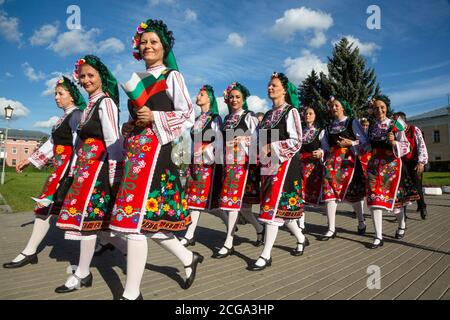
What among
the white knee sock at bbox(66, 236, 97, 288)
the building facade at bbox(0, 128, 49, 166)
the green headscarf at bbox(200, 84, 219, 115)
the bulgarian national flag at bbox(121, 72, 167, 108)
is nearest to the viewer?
the bulgarian national flag at bbox(121, 72, 167, 108)

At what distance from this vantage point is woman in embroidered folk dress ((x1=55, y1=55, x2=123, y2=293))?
274 cm

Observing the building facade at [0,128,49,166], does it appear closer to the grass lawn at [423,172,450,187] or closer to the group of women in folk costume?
the grass lawn at [423,172,450,187]

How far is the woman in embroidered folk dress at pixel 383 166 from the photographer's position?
4.58 m

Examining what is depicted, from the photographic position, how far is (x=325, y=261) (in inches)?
154

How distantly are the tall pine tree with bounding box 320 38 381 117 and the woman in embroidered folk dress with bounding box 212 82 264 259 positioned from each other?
25515 mm

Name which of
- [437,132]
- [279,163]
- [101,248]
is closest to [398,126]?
[279,163]

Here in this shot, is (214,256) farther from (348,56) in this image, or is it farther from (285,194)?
(348,56)

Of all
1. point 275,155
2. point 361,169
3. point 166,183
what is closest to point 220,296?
point 166,183

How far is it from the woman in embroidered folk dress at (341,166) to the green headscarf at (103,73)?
11.4 feet

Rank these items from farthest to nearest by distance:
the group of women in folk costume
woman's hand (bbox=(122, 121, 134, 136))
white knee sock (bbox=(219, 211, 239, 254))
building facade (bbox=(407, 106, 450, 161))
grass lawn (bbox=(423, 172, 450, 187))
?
building facade (bbox=(407, 106, 450, 161)) < grass lawn (bbox=(423, 172, 450, 187)) < white knee sock (bbox=(219, 211, 239, 254)) < woman's hand (bbox=(122, 121, 134, 136)) < the group of women in folk costume

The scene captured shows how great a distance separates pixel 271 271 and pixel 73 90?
302cm

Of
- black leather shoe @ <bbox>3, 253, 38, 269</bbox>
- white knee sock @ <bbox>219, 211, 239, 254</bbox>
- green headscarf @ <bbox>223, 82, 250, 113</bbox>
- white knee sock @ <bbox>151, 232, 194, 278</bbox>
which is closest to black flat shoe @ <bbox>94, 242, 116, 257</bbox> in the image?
black leather shoe @ <bbox>3, 253, 38, 269</bbox>

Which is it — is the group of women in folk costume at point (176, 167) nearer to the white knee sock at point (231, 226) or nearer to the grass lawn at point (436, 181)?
the white knee sock at point (231, 226)

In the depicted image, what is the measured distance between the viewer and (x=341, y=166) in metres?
5.23
